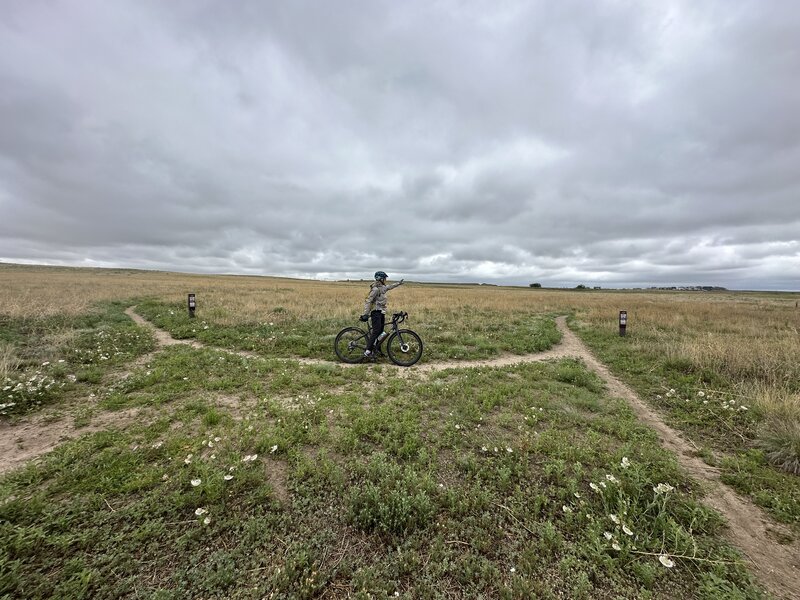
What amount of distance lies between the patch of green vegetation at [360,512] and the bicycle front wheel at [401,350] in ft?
13.7

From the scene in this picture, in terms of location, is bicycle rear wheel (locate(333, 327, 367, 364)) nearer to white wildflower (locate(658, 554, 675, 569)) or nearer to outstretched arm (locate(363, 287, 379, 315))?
outstretched arm (locate(363, 287, 379, 315))

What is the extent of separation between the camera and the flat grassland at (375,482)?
9.71 ft

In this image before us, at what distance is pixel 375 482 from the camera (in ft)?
13.9

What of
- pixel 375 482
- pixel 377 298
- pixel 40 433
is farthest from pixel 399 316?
pixel 40 433

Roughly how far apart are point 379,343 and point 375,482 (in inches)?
254

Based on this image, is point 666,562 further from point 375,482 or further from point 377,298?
point 377,298

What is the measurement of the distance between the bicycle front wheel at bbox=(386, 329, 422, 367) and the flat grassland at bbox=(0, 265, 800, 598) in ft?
4.53

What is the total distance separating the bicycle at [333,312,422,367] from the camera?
1043 centimetres

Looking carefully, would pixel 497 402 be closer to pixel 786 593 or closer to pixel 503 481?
pixel 503 481

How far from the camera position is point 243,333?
13.5 meters

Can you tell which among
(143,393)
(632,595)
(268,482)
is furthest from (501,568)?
(143,393)

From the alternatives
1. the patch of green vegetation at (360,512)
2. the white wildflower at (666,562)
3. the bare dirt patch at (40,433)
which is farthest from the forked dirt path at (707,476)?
the white wildflower at (666,562)

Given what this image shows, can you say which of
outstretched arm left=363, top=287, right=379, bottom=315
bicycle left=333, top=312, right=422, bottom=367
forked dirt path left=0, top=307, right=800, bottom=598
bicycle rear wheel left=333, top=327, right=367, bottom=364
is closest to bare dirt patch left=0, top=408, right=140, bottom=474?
forked dirt path left=0, top=307, right=800, bottom=598

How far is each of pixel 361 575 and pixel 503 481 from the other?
2.22 meters
